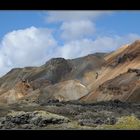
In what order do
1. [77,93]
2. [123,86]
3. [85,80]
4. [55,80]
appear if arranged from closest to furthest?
1. [123,86]
2. [77,93]
3. [85,80]
4. [55,80]

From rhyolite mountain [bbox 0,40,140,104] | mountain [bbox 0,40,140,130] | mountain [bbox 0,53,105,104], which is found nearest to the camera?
mountain [bbox 0,40,140,130]

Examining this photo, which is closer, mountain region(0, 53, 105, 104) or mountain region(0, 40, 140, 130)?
mountain region(0, 40, 140, 130)

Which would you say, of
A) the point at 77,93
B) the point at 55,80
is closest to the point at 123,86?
the point at 77,93

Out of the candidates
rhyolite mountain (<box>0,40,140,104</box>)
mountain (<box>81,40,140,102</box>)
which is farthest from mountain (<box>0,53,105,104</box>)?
mountain (<box>81,40,140,102</box>)

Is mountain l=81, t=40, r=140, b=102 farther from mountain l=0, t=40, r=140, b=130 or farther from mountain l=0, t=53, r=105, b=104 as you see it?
mountain l=0, t=53, r=105, b=104

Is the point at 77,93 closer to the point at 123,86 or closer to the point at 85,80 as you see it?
the point at 85,80

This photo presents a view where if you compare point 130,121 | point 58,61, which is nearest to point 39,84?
point 58,61

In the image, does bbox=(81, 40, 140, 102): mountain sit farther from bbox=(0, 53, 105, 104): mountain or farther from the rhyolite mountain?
bbox=(0, 53, 105, 104): mountain

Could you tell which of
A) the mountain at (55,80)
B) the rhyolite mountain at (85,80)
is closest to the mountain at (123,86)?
the rhyolite mountain at (85,80)

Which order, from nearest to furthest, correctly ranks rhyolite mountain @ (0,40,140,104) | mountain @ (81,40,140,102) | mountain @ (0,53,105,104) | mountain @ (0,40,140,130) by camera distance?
1. mountain @ (0,40,140,130)
2. mountain @ (81,40,140,102)
3. rhyolite mountain @ (0,40,140,104)
4. mountain @ (0,53,105,104)
